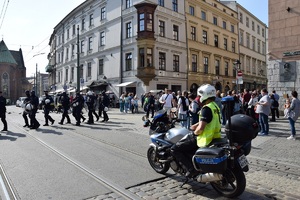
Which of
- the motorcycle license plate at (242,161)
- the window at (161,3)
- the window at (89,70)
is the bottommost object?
the motorcycle license plate at (242,161)

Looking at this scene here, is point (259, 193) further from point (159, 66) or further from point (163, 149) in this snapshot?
point (159, 66)

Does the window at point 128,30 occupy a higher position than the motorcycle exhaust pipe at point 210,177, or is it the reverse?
the window at point 128,30

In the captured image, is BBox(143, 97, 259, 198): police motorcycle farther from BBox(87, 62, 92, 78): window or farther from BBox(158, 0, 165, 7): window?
BBox(87, 62, 92, 78): window

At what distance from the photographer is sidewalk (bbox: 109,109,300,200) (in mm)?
4242

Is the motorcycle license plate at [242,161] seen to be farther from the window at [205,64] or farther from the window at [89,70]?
the window at [89,70]

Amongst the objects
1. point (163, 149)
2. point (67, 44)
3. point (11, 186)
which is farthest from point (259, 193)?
point (67, 44)

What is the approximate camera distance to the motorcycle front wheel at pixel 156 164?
5.18 metres

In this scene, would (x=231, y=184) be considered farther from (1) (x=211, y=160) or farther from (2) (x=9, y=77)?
(2) (x=9, y=77)

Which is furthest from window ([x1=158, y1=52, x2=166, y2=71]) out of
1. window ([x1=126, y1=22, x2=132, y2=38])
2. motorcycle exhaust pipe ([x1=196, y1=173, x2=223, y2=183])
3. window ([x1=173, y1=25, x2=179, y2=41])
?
motorcycle exhaust pipe ([x1=196, y1=173, x2=223, y2=183])

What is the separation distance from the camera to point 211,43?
1463 inches

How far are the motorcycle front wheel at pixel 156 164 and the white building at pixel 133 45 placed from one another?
22.6m

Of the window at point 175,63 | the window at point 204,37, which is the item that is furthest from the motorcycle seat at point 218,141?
the window at point 204,37

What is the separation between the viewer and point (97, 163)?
6035 millimetres

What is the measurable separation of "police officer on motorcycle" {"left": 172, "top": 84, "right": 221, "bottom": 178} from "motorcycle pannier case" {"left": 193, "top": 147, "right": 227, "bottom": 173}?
7.5 inches
